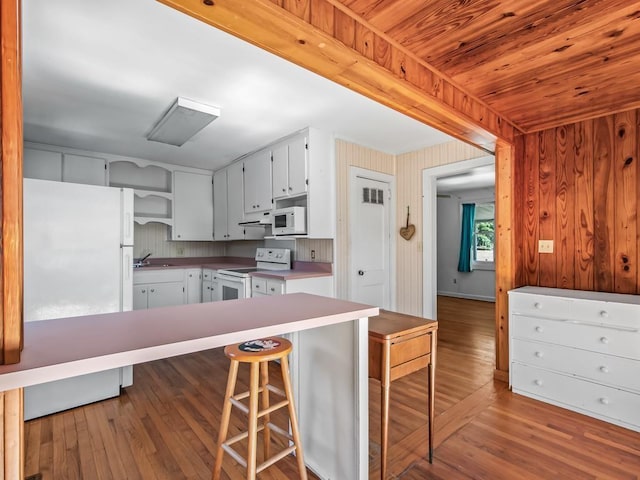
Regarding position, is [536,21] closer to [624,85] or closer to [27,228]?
[624,85]

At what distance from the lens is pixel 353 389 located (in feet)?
4.98

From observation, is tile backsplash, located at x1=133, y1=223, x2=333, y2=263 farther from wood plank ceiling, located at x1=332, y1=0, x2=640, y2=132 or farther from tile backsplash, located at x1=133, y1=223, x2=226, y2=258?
wood plank ceiling, located at x1=332, y1=0, x2=640, y2=132

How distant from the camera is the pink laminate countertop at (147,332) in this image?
0.81 meters

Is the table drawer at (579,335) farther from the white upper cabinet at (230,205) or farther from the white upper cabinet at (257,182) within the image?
the white upper cabinet at (230,205)

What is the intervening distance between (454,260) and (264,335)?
22.3 feet

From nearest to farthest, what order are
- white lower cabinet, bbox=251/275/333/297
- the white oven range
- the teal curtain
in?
1. white lower cabinet, bbox=251/275/333/297
2. the white oven range
3. the teal curtain

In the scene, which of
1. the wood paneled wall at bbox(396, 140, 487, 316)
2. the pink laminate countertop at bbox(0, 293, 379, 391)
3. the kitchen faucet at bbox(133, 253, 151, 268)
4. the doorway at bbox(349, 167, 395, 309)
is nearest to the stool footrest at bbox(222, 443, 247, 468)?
the pink laminate countertop at bbox(0, 293, 379, 391)

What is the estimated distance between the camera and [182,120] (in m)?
2.88

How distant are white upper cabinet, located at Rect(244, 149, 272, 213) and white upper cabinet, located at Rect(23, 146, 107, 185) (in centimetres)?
180

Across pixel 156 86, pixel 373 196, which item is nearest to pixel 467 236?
pixel 373 196

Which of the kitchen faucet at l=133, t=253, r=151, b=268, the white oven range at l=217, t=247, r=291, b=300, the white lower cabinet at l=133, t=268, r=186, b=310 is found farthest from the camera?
the kitchen faucet at l=133, t=253, r=151, b=268

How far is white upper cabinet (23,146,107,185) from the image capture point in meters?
3.69

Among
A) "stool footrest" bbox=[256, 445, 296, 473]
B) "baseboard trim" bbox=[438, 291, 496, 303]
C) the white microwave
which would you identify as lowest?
"baseboard trim" bbox=[438, 291, 496, 303]

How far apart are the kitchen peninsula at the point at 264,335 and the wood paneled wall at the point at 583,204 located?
83.9 inches
